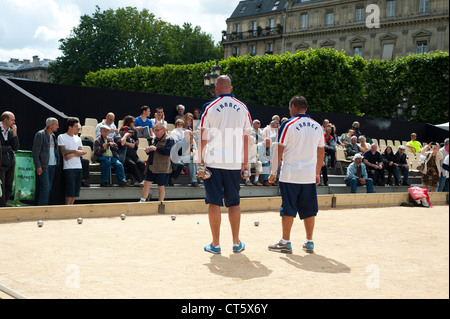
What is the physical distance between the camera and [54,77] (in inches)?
2429

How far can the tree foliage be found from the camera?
197ft

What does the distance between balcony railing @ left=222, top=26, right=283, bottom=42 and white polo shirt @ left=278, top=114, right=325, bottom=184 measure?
58.3 m

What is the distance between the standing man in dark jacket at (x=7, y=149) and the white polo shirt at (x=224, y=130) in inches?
185

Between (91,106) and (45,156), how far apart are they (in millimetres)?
4841

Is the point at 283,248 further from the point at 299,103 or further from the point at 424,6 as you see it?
the point at 424,6

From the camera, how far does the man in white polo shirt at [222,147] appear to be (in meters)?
5.98

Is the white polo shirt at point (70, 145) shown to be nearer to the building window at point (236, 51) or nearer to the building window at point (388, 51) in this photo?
the building window at point (388, 51)

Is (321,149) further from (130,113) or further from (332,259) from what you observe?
(130,113)

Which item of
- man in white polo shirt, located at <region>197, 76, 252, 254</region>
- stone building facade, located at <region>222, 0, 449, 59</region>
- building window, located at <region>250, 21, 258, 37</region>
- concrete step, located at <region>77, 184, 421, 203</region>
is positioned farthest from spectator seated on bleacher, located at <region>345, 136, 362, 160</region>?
building window, located at <region>250, 21, 258, 37</region>

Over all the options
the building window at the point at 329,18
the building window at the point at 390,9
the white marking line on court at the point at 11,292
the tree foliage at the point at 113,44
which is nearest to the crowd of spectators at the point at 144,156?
the white marking line on court at the point at 11,292

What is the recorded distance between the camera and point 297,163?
6453 mm

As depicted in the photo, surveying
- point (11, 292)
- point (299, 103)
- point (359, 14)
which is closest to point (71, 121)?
point (299, 103)

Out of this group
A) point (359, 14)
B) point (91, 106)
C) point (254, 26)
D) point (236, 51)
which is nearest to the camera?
point (91, 106)

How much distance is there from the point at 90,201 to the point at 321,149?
6.39 meters
